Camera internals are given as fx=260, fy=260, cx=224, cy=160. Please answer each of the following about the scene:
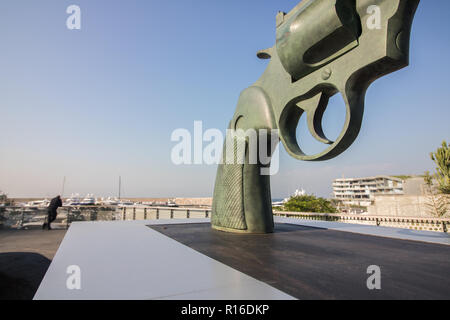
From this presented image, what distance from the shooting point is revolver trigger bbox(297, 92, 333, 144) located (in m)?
2.17

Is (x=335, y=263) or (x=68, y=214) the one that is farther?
(x=68, y=214)

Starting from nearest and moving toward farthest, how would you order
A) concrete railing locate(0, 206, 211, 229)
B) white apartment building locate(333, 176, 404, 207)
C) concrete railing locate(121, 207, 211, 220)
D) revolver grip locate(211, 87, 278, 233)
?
revolver grip locate(211, 87, 278, 233) < concrete railing locate(121, 207, 211, 220) < concrete railing locate(0, 206, 211, 229) < white apartment building locate(333, 176, 404, 207)

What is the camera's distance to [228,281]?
123 cm

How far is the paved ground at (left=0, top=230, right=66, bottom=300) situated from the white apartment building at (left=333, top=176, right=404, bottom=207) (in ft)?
151

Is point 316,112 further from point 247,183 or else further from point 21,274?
point 21,274

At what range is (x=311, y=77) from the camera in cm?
216

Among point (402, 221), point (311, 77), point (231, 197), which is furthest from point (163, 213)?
point (311, 77)

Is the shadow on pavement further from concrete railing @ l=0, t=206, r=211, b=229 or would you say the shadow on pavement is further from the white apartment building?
the white apartment building

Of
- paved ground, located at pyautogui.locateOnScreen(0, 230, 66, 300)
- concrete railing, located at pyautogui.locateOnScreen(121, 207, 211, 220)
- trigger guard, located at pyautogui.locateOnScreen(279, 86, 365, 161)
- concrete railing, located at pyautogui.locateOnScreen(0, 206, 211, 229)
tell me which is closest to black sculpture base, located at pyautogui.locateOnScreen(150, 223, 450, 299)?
trigger guard, located at pyautogui.locateOnScreen(279, 86, 365, 161)

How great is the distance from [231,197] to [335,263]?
1.56m

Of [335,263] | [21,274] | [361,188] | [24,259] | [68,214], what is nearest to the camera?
[335,263]

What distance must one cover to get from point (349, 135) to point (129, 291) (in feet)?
5.54
